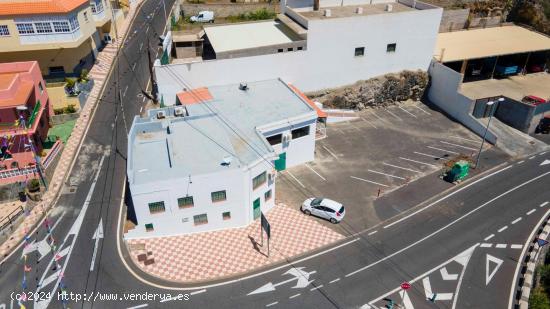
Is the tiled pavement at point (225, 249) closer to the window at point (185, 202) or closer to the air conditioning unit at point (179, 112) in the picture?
the window at point (185, 202)

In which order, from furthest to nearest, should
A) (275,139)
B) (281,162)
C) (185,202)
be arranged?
(281,162) → (275,139) → (185,202)

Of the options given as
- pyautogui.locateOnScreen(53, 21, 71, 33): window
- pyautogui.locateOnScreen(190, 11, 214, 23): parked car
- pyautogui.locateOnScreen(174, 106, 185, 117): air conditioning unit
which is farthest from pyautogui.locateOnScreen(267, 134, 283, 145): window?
pyautogui.locateOnScreen(190, 11, 214, 23): parked car

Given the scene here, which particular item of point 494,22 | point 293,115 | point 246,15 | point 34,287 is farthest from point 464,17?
point 34,287

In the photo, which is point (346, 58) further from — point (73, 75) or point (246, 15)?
point (73, 75)

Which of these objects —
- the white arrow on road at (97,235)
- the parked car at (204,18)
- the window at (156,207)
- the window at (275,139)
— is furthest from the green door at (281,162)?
the parked car at (204,18)

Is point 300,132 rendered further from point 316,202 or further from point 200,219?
point 200,219

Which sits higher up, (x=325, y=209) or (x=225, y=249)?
(x=325, y=209)

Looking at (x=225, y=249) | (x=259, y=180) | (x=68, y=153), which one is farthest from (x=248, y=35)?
(x=225, y=249)
